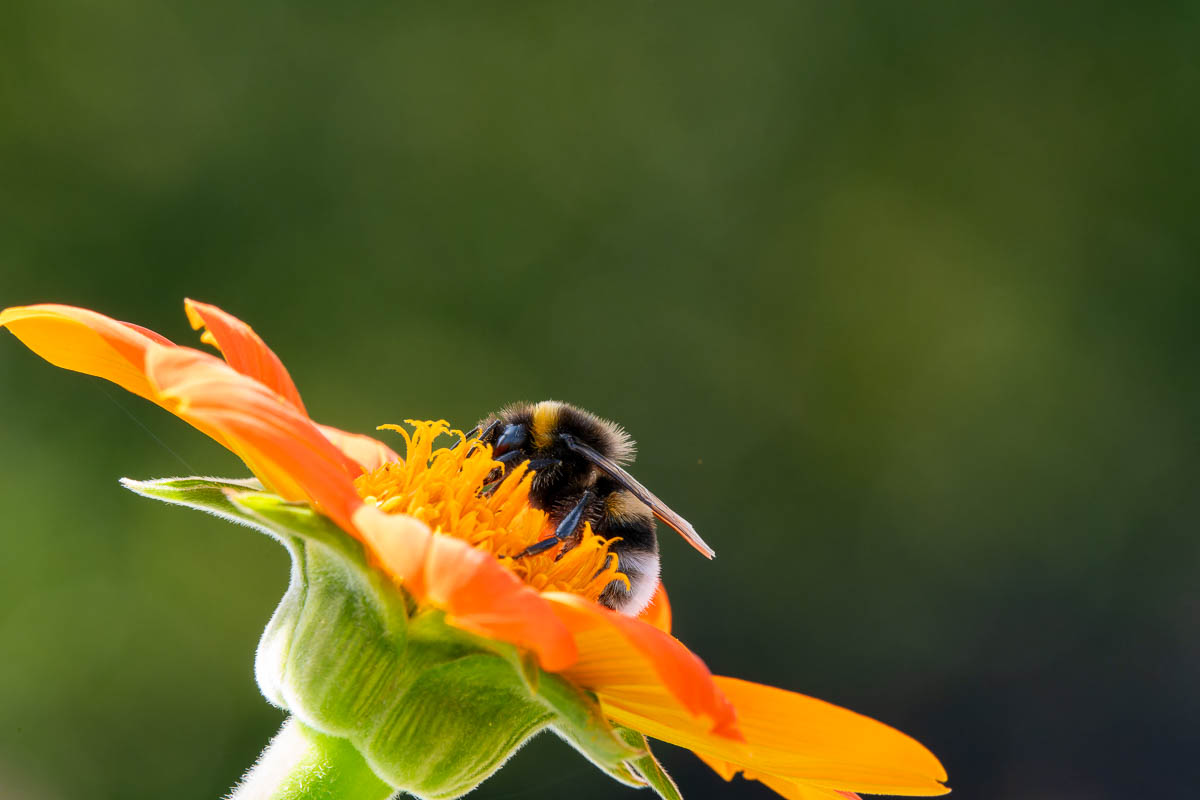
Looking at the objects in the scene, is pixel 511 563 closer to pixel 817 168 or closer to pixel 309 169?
pixel 309 169

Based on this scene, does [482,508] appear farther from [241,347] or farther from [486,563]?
[486,563]

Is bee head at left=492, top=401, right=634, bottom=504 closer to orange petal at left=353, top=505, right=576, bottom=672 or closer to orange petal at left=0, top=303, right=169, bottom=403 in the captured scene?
orange petal at left=0, top=303, right=169, bottom=403

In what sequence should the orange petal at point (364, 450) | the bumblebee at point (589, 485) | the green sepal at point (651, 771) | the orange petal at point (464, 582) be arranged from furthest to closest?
the orange petal at point (364, 450), the bumblebee at point (589, 485), the green sepal at point (651, 771), the orange petal at point (464, 582)

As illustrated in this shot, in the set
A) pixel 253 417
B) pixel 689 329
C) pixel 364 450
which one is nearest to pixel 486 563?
pixel 253 417

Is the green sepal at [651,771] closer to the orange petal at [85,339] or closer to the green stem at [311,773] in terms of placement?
the green stem at [311,773]

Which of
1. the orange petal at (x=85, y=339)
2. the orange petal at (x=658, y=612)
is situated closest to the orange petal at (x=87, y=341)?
the orange petal at (x=85, y=339)

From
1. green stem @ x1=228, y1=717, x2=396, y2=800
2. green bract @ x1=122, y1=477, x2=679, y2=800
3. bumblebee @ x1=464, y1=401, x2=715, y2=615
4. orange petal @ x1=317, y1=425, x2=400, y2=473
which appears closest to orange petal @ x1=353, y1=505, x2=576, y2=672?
green bract @ x1=122, y1=477, x2=679, y2=800
